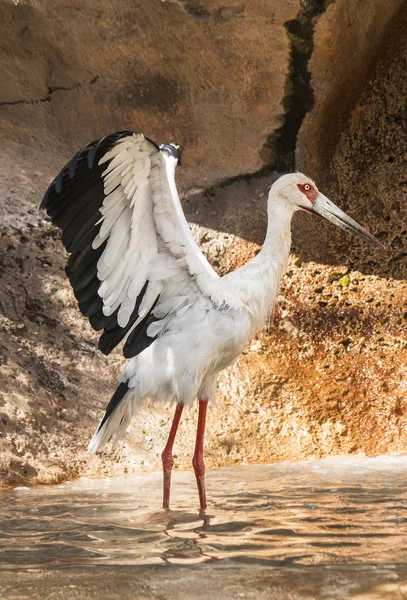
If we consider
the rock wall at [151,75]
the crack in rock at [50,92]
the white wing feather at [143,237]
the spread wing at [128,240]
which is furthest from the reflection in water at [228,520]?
the crack in rock at [50,92]

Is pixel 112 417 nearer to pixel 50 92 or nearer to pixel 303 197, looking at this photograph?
pixel 303 197

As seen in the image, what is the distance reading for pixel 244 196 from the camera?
6.31m

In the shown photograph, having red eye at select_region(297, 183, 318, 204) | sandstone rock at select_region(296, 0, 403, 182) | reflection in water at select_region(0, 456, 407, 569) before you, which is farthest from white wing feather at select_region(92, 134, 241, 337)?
sandstone rock at select_region(296, 0, 403, 182)

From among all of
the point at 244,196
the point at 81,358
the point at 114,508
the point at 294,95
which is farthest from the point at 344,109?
the point at 114,508

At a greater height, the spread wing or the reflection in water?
the spread wing

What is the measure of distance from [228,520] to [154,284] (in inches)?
46.2

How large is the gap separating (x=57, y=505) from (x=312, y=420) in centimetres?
199

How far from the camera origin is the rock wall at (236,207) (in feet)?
17.6

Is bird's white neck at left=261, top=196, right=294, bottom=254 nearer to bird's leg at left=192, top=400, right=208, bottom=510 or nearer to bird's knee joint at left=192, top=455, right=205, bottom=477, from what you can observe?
bird's leg at left=192, top=400, right=208, bottom=510

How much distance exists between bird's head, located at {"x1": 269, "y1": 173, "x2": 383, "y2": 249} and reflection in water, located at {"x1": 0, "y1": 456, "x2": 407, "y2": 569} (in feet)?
4.62

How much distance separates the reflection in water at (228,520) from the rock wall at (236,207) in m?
0.39

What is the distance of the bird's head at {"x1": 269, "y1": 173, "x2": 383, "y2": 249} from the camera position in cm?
449

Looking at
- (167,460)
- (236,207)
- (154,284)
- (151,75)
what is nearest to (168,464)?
(167,460)

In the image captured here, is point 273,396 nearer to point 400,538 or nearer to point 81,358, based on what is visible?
point 81,358
